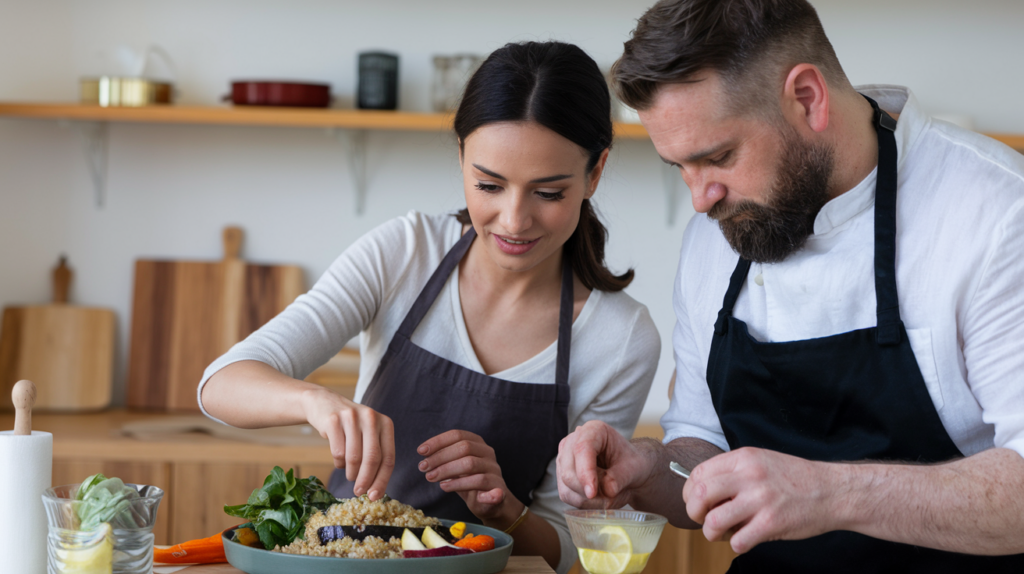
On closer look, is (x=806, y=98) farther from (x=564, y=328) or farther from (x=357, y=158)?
(x=357, y=158)

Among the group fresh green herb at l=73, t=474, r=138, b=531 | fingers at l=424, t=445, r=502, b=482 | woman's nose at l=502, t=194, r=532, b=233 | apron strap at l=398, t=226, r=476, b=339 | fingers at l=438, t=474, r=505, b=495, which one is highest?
woman's nose at l=502, t=194, r=532, b=233

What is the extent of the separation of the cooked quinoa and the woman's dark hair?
0.67 m

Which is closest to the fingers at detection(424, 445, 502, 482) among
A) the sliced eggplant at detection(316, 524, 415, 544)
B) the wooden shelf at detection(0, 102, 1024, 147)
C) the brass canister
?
the sliced eggplant at detection(316, 524, 415, 544)

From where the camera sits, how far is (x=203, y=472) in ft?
8.47

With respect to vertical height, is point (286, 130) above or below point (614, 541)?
above

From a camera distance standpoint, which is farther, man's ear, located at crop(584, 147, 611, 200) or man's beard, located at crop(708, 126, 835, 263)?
man's ear, located at crop(584, 147, 611, 200)

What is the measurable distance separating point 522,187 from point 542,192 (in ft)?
0.16

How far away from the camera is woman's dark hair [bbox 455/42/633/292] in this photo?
1512mm

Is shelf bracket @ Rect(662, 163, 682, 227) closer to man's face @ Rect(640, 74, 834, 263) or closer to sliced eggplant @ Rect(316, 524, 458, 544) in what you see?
man's face @ Rect(640, 74, 834, 263)

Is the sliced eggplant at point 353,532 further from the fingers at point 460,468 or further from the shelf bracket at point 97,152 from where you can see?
the shelf bracket at point 97,152

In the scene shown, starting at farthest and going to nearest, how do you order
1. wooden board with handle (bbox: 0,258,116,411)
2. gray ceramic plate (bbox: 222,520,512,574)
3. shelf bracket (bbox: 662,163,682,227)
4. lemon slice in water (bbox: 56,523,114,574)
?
shelf bracket (bbox: 662,163,682,227) < wooden board with handle (bbox: 0,258,116,411) < gray ceramic plate (bbox: 222,520,512,574) < lemon slice in water (bbox: 56,523,114,574)

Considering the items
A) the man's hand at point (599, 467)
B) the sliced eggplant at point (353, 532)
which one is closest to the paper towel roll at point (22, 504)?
the sliced eggplant at point (353, 532)

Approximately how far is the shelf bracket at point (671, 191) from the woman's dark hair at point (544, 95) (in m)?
1.49

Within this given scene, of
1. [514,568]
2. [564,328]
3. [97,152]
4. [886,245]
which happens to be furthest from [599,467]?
[97,152]
